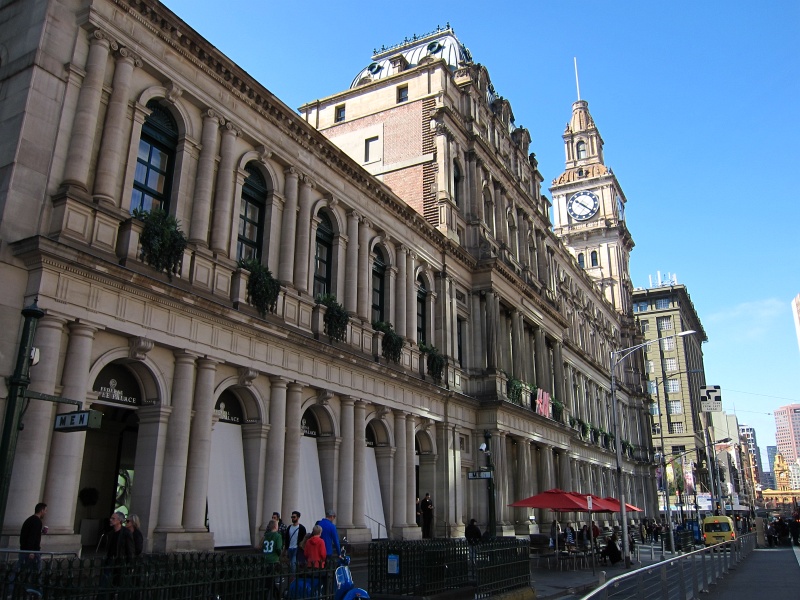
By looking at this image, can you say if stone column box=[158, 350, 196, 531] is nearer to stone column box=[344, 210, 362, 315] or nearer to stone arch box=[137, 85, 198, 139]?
stone arch box=[137, 85, 198, 139]

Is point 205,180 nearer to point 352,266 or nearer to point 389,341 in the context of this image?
point 352,266

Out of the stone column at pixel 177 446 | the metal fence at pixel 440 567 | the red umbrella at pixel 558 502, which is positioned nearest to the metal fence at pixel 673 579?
the metal fence at pixel 440 567

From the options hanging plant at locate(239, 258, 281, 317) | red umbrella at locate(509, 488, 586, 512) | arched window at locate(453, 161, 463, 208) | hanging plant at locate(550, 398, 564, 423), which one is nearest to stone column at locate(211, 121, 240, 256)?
hanging plant at locate(239, 258, 281, 317)

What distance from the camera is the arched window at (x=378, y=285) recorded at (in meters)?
30.1

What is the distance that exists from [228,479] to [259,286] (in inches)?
231

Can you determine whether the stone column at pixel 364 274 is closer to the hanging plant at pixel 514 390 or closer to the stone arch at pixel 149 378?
the stone arch at pixel 149 378

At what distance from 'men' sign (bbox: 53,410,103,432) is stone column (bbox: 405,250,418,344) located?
64.2ft

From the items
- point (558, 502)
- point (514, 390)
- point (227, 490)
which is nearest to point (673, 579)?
point (227, 490)

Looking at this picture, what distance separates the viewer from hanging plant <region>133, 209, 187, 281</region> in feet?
58.8

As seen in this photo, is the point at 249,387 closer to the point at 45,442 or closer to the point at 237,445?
the point at 237,445

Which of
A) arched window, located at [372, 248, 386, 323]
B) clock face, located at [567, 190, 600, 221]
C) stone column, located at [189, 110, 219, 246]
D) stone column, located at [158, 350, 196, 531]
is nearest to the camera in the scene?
stone column, located at [158, 350, 196, 531]

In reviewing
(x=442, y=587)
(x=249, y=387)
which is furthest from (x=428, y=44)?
(x=442, y=587)

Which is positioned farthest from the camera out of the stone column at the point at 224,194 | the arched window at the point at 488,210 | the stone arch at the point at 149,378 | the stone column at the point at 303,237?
the arched window at the point at 488,210

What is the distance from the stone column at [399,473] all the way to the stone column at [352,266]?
5.04m
